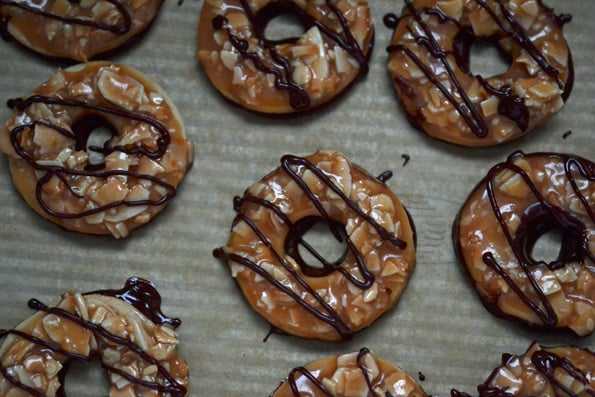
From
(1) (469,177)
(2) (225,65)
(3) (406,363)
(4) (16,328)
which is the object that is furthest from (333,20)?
(4) (16,328)

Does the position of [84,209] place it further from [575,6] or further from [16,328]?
[575,6]

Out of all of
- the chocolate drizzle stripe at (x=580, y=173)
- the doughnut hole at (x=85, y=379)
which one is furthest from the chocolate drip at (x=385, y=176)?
the doughnut hole at (x=85, y=379)

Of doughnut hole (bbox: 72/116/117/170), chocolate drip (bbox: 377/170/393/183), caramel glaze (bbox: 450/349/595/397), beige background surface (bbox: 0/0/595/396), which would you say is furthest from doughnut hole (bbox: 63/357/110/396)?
caramel glaze (bbox: 450/349/595/397)

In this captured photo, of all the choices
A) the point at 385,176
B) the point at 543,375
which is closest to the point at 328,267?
the point at 385,176

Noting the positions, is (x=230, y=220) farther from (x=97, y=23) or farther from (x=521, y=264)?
(x=521, y=264)

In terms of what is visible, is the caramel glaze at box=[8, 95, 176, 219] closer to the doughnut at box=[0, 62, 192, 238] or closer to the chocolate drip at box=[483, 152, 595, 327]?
the doughnut at box=[0, 62, 192, 238]
